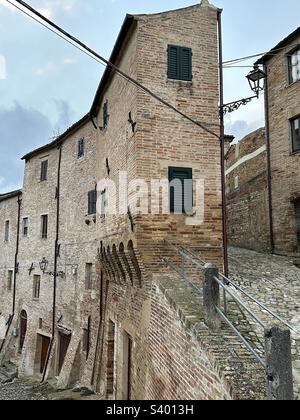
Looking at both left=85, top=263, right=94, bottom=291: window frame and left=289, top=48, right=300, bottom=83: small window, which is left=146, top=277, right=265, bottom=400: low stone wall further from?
left=289, top=48, right=300, bottom=83: small window

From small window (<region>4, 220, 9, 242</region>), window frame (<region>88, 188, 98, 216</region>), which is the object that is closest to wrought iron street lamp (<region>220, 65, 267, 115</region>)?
window frame (<region>88, 188, 98, 216</region>)

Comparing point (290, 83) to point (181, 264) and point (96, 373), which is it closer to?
point (181, 264)

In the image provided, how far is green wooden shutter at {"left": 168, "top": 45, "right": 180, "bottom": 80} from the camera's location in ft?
29.8

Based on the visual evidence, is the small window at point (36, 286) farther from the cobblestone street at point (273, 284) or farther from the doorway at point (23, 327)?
the cobblestone street at point (273, 284)

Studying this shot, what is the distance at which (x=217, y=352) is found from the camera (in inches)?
203

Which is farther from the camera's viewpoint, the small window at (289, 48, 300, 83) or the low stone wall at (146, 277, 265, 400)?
the small window at (289, 48, 300, 83)

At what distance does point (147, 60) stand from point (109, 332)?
899 cm

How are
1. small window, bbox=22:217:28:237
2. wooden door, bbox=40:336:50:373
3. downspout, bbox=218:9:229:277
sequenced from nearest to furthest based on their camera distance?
downspout, bbox=218:9:229:277, wooden door, bbox=40:336:50:373, small window, bbox=22:217:28:237

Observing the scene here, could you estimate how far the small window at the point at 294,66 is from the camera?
45.5 ft

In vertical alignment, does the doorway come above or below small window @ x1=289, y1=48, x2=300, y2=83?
below

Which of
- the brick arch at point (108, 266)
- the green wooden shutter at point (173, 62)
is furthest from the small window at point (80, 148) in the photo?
the green wooden shutter at point (173, 62)

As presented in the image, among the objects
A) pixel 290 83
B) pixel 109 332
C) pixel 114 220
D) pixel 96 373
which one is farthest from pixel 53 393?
pixel 290 83

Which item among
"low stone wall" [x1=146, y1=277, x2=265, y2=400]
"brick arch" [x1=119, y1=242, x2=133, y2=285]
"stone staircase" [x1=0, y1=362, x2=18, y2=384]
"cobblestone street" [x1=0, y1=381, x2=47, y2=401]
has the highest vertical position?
"brick arch" [x1=119, y1=242, x2=133, y2=285]

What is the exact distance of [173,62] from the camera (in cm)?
912
